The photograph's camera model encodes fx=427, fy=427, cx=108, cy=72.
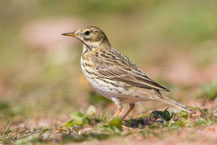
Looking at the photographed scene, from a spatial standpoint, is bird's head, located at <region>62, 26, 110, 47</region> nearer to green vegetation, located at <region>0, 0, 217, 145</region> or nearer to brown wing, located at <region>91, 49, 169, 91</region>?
brown wing, located at <region>91, 49, 169, 91</region>

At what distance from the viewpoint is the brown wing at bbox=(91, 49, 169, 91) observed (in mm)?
5473

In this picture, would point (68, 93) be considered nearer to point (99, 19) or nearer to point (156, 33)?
point (156, 33)

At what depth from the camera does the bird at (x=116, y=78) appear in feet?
17.8

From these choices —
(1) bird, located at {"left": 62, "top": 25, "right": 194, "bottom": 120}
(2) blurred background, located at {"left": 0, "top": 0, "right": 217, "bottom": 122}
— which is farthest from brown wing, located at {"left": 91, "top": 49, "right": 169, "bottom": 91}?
(2) blurred background, located at {"left": 0, "top": 0, "right": 217, "bottom": 122}

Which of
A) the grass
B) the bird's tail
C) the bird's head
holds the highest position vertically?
the bird's head

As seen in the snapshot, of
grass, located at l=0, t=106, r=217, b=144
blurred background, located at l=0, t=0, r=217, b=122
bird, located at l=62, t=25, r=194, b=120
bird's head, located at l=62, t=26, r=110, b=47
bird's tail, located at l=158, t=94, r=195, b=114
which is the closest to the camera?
grass, located at l=0, t=106, r=217, b=144

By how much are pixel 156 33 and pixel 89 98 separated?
5896 millimetres

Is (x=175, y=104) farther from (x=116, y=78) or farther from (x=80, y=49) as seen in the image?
(x=80, y=49)

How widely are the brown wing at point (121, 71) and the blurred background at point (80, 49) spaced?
101cm

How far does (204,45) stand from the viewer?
37.6 ft

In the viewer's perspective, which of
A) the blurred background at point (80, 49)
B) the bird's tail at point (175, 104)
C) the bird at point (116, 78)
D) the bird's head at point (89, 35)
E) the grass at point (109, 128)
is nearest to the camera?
the grass at point (109, 128)

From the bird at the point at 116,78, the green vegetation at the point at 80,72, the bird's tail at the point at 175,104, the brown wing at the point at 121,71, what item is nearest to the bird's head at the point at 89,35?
the bird at the point at 116,78

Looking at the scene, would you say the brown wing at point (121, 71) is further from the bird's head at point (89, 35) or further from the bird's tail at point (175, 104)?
the bird's head at point (89, 35)

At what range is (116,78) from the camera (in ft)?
18.7
